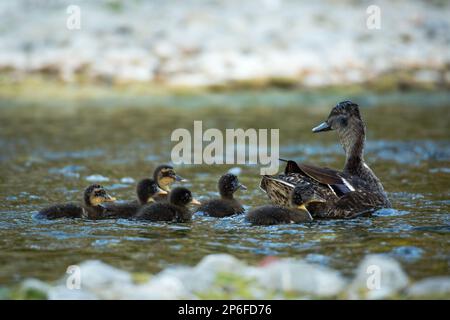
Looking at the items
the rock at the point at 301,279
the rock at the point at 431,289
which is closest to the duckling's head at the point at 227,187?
the rock at the point at 301,279

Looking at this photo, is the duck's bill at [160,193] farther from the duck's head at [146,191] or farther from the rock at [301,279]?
the rock at [301,279]

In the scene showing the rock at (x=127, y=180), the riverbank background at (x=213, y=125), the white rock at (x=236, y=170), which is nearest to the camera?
the riverbank background at (x=213, y=125)

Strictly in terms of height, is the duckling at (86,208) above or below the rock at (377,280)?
above

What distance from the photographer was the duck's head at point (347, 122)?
8.17m

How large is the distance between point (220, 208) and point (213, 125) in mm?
7865

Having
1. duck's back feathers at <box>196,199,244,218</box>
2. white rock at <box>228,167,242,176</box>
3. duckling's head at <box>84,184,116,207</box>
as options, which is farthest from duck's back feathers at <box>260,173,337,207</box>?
white rock at <box>228,167,242,176</box>

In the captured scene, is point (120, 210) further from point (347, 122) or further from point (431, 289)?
point (431, 289)

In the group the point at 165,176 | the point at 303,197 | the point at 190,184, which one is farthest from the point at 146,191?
the point at 190,184

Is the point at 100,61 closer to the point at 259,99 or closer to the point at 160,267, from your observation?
the point at 259,99

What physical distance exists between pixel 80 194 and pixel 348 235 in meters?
3.41

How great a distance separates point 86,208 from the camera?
754cm

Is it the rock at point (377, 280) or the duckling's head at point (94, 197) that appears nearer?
the rock at point (377, 280)

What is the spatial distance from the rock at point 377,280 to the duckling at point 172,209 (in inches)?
88.0

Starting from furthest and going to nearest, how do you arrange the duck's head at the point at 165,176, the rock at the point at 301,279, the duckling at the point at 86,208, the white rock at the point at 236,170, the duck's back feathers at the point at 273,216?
the white rock at the point at 236,170 < the duck's head at the point at 165,176 < the duckling at the point at 86,208 < the duck's back feathers at the point at 273,216 < the rock at the point at 301,279
